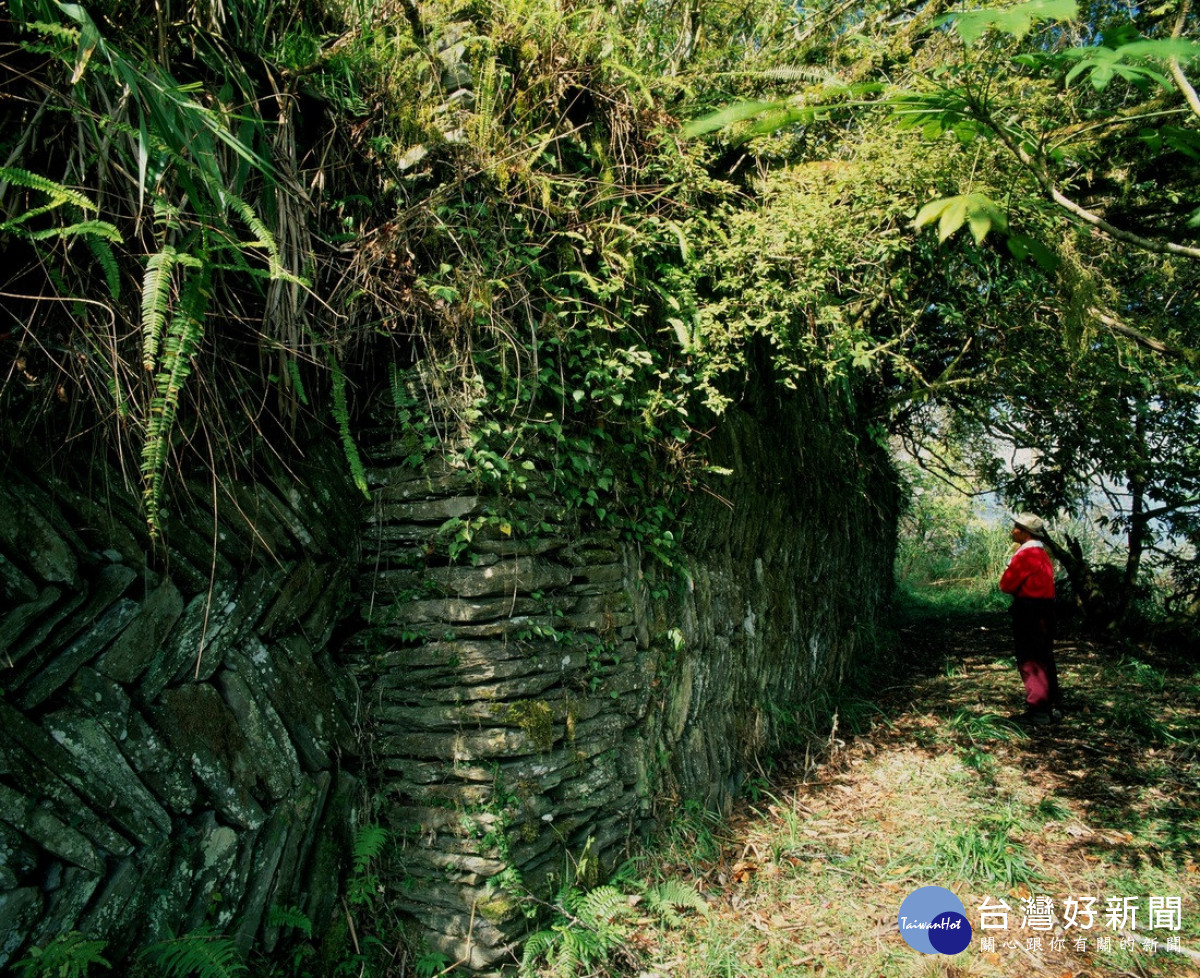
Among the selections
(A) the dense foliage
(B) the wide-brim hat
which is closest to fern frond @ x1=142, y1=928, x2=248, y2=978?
(A) the dense foliage

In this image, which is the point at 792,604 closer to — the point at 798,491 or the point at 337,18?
the point at 798,491

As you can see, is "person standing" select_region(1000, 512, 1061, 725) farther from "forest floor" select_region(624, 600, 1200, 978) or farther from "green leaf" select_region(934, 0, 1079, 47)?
"green leaf" select_region(934, 0, 1079, 47)

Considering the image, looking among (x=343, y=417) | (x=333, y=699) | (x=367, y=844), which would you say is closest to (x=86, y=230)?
(x=343, y=417)

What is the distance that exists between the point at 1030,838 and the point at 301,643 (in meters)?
3.91

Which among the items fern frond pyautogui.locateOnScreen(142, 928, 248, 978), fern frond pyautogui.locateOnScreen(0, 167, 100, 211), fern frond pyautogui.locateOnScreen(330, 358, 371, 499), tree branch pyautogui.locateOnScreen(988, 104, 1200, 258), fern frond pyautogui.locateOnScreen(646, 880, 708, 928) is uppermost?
fern frond pyautogui.locateOnScreen(0, 167, 100, 211)

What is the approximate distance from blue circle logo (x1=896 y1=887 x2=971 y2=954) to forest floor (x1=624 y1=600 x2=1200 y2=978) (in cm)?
5

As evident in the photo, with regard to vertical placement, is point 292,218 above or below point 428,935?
above

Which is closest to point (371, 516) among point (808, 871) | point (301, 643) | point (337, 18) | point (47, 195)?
point (301, 643)

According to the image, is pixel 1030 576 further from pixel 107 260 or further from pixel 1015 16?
pixel 107 260

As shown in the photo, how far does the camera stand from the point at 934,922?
3.33 metres

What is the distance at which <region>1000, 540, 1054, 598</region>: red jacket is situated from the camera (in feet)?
18.3

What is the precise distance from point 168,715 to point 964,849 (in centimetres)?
372

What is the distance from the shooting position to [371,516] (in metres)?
3.11

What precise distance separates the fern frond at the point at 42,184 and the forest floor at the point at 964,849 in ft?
10.7
